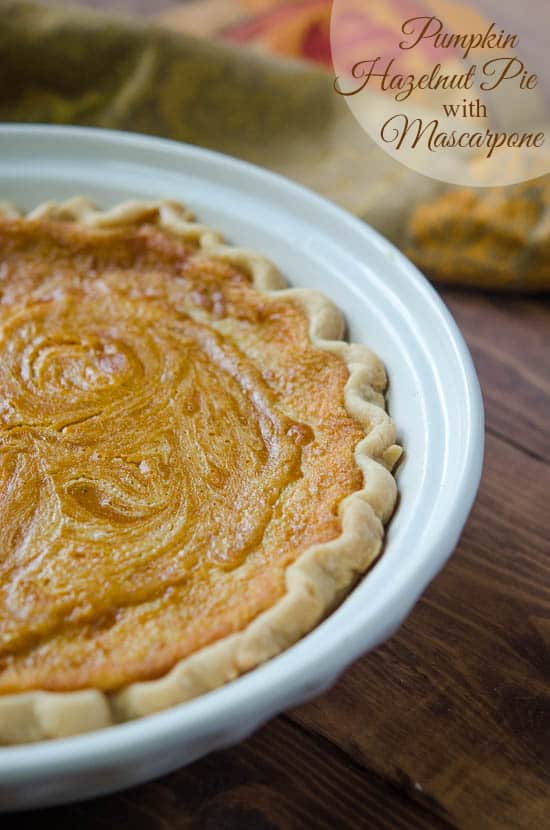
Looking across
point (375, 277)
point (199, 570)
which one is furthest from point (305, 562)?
point (375, 277)

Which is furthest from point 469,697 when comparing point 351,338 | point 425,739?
point 351,338

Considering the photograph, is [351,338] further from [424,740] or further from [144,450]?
[424,740]

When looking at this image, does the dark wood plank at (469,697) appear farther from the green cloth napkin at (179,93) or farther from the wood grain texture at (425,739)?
the green cloth napkin at (179,93)

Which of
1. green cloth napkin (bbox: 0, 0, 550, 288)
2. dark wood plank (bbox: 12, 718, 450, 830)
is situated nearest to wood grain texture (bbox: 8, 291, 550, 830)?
dark wood plank (bbox: 12, 718, 450, 830)

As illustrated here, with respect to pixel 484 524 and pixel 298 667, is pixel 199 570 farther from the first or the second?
pixel 484 524

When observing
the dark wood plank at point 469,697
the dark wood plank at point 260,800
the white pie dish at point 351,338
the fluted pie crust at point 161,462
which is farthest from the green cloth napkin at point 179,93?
the dark wood plank at point 260,800
